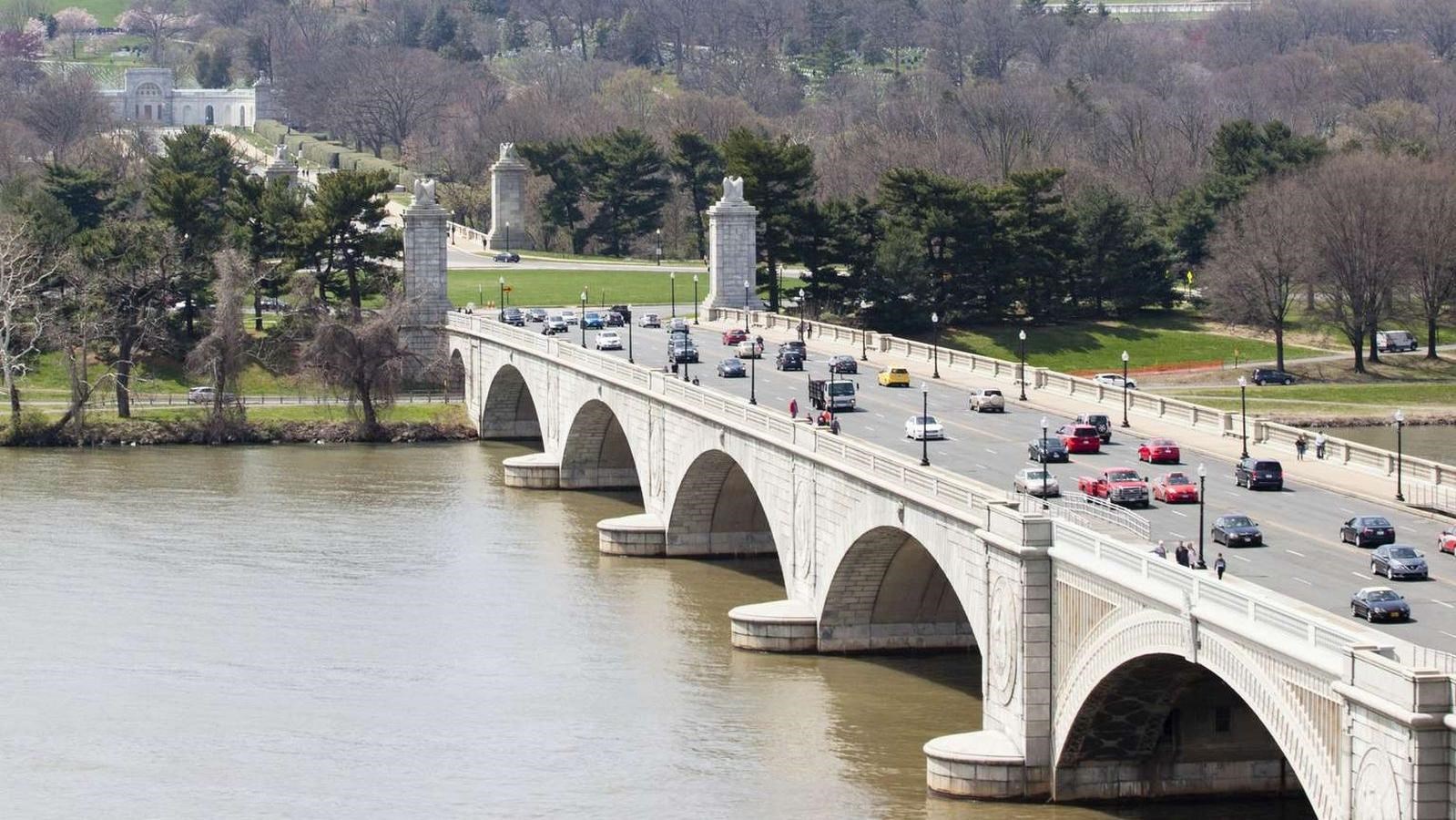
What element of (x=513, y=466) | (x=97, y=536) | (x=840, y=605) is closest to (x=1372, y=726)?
(x=840, y=605)

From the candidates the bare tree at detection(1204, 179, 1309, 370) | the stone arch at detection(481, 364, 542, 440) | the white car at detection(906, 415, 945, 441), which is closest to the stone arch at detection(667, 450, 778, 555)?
the white car at detection(906, 415, 945, 441)

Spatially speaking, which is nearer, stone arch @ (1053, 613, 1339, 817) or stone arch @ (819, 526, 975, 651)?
stone arch @ (1053, 613, 1339, 817)

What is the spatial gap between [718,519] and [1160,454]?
18.7 meters

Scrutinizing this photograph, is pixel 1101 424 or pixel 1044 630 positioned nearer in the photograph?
pixel 1044 630

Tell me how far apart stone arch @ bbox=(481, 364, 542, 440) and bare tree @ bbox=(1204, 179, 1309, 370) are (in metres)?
36.1

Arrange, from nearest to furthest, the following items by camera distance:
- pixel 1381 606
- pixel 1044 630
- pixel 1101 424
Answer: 1. pixel 1381 606
2. pixel 1044 630
3. pixel 1101 424

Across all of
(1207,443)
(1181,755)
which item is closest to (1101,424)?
(1207,443)

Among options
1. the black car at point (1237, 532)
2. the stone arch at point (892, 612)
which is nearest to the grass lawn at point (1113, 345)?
the stone arch at point (892, 612)

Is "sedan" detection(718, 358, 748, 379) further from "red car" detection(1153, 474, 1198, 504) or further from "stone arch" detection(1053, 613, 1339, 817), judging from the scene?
"stone arch" detection(1053, 613, 1339, 817)

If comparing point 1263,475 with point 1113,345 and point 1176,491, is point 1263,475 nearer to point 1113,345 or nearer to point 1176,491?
point 1176,491

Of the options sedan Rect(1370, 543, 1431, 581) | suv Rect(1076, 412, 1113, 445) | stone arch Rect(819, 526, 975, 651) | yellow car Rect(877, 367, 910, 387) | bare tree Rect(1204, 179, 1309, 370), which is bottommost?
stone arch Rect(819, 526, 975, 651)

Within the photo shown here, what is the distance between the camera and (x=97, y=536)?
277 ft

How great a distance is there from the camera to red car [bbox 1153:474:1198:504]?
60719 millimetres

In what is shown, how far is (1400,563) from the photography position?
50.2m
